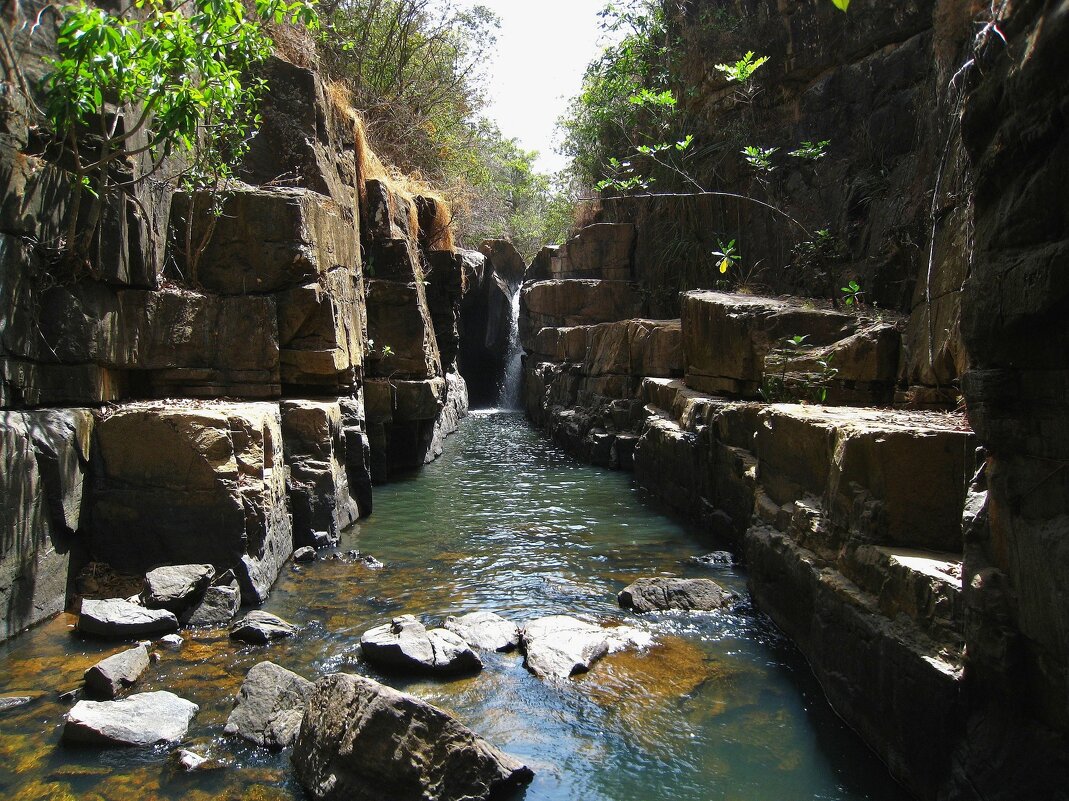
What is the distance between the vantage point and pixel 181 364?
7.32 m

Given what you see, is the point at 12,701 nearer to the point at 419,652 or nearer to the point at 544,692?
the point at 419,652

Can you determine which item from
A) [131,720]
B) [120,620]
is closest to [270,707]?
[131,720]

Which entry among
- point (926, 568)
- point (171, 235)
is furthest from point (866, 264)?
point (171, 235)

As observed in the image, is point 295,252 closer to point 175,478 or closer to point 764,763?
point 175,478

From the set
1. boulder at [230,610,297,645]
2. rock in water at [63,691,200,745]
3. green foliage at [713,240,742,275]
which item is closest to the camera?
rock in water at [63,691,200,745]

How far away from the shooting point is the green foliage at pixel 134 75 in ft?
16.6

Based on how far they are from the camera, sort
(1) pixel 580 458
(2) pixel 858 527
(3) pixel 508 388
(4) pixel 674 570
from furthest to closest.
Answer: (3) pixel 508 388 < (1) pixel 580 458 < (4) pixel 674 570 < (2) pixel 858 527

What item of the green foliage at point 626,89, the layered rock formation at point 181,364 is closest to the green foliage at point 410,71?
the green foliage at point 626,89

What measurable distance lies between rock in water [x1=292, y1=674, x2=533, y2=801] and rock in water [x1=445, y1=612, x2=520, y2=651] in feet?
5.36

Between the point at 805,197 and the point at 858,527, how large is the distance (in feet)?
32.0

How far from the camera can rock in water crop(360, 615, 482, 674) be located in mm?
4887

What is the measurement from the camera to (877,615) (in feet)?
12.6

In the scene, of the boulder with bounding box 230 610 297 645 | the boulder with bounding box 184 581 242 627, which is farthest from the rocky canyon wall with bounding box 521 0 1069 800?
the boulder with bounding box 184 581 242 627

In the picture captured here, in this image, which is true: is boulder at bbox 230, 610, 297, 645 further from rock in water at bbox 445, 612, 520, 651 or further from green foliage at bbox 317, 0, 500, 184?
green foliage at bbox 317, 0, 500, 184
